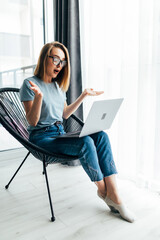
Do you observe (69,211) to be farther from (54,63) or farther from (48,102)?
(54,63)

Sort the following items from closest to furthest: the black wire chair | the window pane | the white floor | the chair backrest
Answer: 1. the white floor
2. the black wire chair
3. the chair backrest
4. the window pane

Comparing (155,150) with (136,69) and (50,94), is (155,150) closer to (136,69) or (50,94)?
(136,69)

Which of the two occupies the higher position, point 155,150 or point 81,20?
point 81,20

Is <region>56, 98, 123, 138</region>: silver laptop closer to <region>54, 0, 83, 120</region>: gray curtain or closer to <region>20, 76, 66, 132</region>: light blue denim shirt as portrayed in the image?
<region>20, 76, 66, 132</region>: light blue denim shirt

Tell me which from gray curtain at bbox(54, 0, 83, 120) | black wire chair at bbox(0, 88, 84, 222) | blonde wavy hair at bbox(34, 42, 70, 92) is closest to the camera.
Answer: black wire chair at bbox(0, 88, 84, 222)

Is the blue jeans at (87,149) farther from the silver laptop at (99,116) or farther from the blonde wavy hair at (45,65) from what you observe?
the blonde wavy hair at (45,65)

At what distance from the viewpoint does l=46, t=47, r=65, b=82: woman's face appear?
1508mm

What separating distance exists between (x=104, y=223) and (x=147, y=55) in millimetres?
1116

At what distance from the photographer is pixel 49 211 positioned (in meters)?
1.46

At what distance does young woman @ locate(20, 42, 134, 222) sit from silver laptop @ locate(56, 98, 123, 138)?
0.05 meters

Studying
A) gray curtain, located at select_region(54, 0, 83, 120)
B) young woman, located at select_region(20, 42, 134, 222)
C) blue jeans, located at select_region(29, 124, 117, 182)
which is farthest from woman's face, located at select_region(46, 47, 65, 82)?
gray curtain, located at select_region(54, 0, 83, 120)

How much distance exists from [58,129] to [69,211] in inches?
20.6

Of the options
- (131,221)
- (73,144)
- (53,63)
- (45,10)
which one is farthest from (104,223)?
(45,10)

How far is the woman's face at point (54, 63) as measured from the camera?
1508 mm
